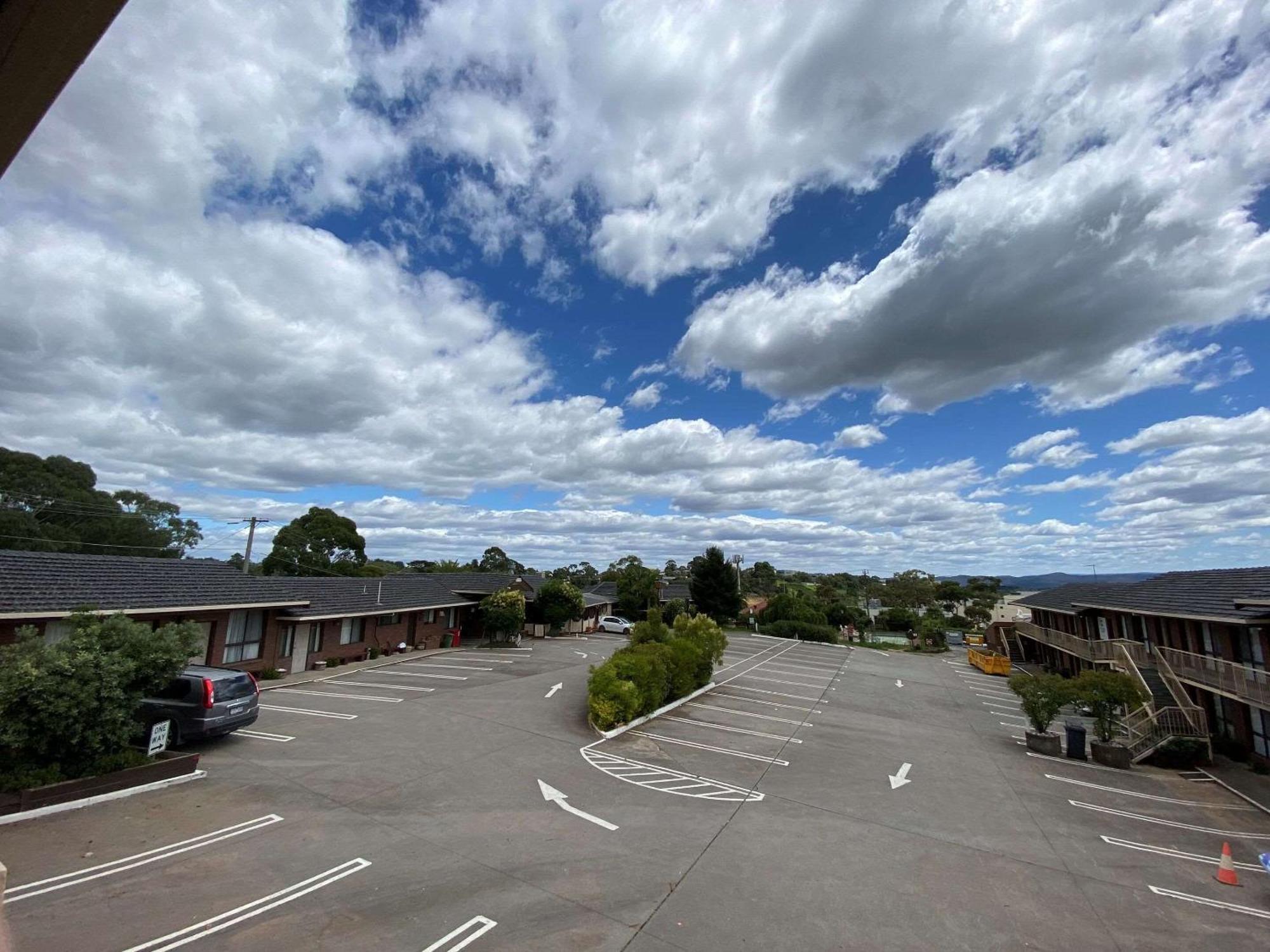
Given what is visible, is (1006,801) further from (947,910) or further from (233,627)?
(233,627)

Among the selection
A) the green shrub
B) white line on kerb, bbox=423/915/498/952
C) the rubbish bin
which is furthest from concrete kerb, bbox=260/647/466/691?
the rubbish bin

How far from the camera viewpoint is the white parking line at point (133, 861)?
6.96 meters

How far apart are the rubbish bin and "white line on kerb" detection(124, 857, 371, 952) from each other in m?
19.1

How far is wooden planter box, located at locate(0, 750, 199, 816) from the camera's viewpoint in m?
8.99

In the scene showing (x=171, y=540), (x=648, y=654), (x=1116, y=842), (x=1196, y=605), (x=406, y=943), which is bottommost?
(x=1116, y=842)

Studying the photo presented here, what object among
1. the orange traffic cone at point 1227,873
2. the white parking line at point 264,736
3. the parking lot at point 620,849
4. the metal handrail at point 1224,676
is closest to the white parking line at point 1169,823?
the parking lot at point 620,849

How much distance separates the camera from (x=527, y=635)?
4253cm

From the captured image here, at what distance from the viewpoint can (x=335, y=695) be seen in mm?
19828

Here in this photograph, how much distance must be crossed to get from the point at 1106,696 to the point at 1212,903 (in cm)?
1043

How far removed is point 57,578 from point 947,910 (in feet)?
71.8

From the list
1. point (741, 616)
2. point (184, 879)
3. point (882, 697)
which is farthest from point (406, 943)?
point (741, 616)

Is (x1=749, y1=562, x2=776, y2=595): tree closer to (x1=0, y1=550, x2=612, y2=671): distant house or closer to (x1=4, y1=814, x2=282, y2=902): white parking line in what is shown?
(x1=0, y1=550, x2=612, y2=671): distant house

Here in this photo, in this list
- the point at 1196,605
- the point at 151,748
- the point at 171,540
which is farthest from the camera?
the point at 171,540

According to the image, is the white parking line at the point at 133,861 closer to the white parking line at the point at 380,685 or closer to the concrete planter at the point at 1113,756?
the white parking line at the point at 380,685
